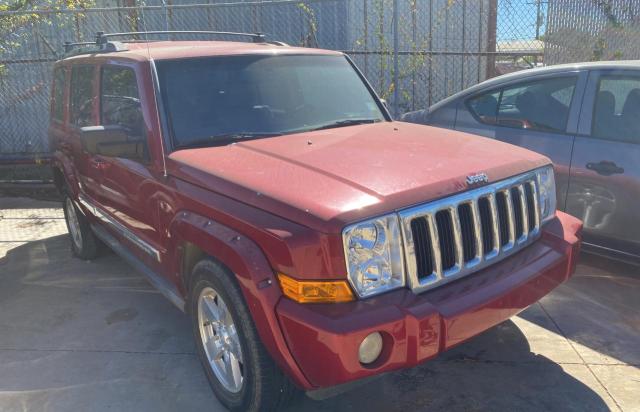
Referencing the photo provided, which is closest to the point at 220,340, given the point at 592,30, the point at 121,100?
the point at 121,100

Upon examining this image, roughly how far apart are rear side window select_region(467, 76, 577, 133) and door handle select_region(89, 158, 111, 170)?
3119 millimetres

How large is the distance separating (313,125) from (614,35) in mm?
5672

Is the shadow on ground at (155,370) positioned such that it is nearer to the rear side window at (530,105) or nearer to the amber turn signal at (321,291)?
the amber turn signal at (321,291)

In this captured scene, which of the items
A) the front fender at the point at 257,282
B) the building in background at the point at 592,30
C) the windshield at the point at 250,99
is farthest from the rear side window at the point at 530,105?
the building in background at the point at 592,30

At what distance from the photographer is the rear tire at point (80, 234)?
5.44m

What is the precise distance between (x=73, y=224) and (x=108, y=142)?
2.61 m

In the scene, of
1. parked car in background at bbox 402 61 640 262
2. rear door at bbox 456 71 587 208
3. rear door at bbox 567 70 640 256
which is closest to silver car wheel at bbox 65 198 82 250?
rear door at bbox 456 71 587 208

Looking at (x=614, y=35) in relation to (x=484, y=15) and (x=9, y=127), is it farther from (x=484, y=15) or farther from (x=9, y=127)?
(x=9, y=127)

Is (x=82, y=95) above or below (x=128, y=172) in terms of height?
above

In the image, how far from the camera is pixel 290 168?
2982 millimetres

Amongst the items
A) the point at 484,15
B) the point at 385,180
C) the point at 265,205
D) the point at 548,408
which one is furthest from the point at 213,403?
the point at 484,15

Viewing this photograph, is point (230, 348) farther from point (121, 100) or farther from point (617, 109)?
point (617, 109)

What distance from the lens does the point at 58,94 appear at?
557cm

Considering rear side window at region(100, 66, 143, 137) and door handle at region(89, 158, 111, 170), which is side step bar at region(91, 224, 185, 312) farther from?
rear side window at region(100, 66, 143, 137)
